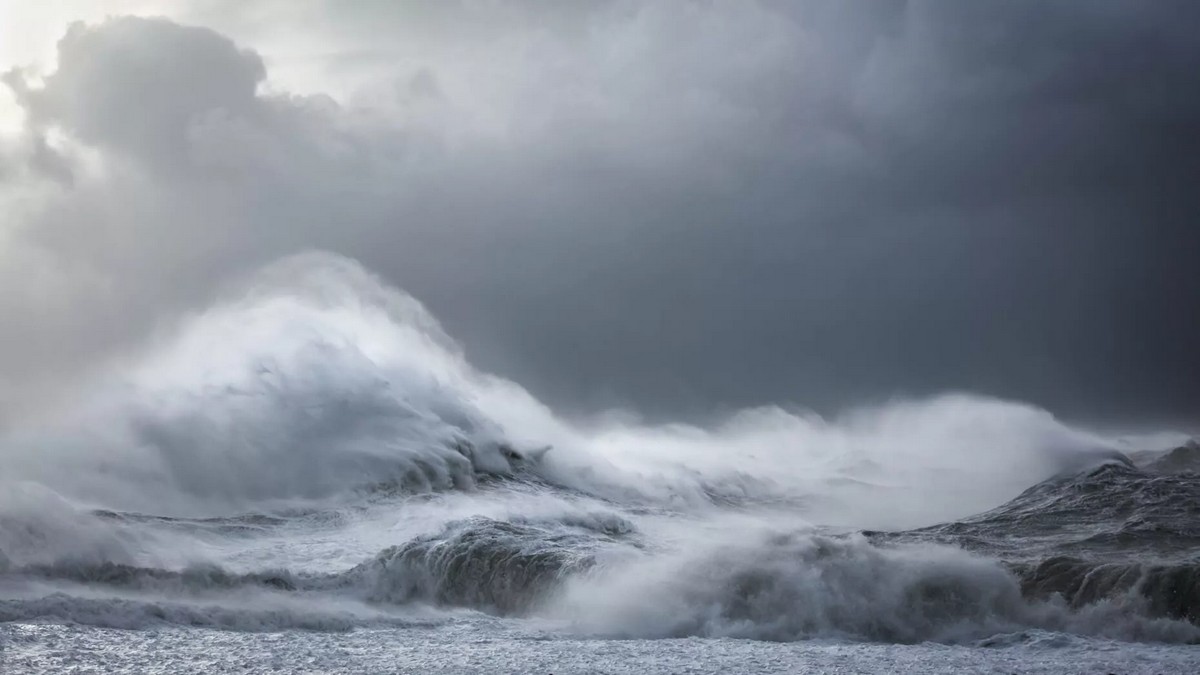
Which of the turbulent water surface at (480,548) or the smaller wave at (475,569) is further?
the smaller wave at (475,569)

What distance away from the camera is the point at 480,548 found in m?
13.0

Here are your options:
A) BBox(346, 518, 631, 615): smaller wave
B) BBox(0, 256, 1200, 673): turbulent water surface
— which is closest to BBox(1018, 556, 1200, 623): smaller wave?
BBox(0, 256, 1200, 673): turbulent water surface

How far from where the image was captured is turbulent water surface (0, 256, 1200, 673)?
27.2 feet

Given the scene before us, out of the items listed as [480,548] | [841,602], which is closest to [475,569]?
[480,548]

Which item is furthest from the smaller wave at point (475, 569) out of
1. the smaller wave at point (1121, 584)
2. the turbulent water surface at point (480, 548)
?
the smaller wave at point (1121, 584)

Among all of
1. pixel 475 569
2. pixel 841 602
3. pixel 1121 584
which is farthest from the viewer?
pixel 475 569

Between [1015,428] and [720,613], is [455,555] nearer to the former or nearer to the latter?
[720,613]

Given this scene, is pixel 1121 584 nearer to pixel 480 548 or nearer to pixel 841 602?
pixel 841 602

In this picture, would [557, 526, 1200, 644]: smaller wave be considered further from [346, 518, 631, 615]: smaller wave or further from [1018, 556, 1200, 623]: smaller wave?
[346, 518, 631, 615]: smaller wave

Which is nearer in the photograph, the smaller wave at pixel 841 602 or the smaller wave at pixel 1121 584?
the smaller wave at pixel 841 602

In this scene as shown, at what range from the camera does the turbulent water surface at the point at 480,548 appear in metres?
8.30

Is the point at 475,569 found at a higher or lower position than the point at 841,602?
higher

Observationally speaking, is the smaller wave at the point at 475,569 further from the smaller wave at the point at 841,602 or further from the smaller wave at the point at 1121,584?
the smaller wave at the point at 1121,584

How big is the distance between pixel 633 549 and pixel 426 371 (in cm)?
1470
